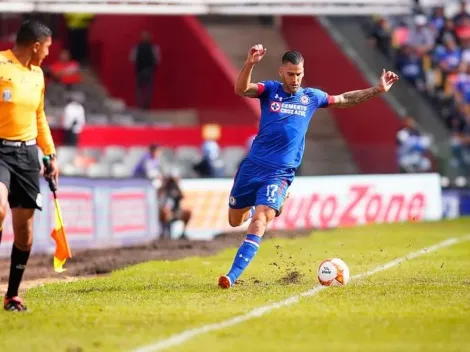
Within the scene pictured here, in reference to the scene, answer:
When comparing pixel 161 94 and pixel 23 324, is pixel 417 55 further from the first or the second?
pixel 23 324

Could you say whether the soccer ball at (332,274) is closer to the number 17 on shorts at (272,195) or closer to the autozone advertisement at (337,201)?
the number 17 on shorts at (272,195)

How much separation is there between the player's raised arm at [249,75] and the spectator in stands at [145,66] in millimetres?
19447

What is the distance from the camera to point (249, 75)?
12000 millimetres

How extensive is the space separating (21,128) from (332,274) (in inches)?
154

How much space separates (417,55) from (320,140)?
363 centimetres

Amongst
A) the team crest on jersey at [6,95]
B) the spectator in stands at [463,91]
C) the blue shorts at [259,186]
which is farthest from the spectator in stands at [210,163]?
the team crest on jersey at [6,95]

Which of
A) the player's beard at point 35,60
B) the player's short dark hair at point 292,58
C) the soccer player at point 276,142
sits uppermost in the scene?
the player's short dark hair at point 292,58

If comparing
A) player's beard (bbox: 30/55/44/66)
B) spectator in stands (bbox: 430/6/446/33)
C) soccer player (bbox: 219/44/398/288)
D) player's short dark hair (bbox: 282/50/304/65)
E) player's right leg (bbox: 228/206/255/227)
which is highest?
spectator in stands (bbox: 430/6/446/33)

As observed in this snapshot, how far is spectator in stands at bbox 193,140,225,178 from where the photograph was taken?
88.3ft

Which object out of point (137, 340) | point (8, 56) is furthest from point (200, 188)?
point (137, 340)

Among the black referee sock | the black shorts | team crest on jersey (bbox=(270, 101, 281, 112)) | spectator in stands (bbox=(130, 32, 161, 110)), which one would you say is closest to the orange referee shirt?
the black shorts

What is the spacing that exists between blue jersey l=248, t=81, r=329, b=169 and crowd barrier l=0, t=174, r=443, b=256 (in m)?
8.54

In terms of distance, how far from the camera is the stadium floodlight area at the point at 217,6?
2680 centimetres

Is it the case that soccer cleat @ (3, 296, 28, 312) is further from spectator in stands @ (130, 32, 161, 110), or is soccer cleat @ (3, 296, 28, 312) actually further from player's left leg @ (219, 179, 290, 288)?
spectator in stands @ (130, 32, 161, 110)
